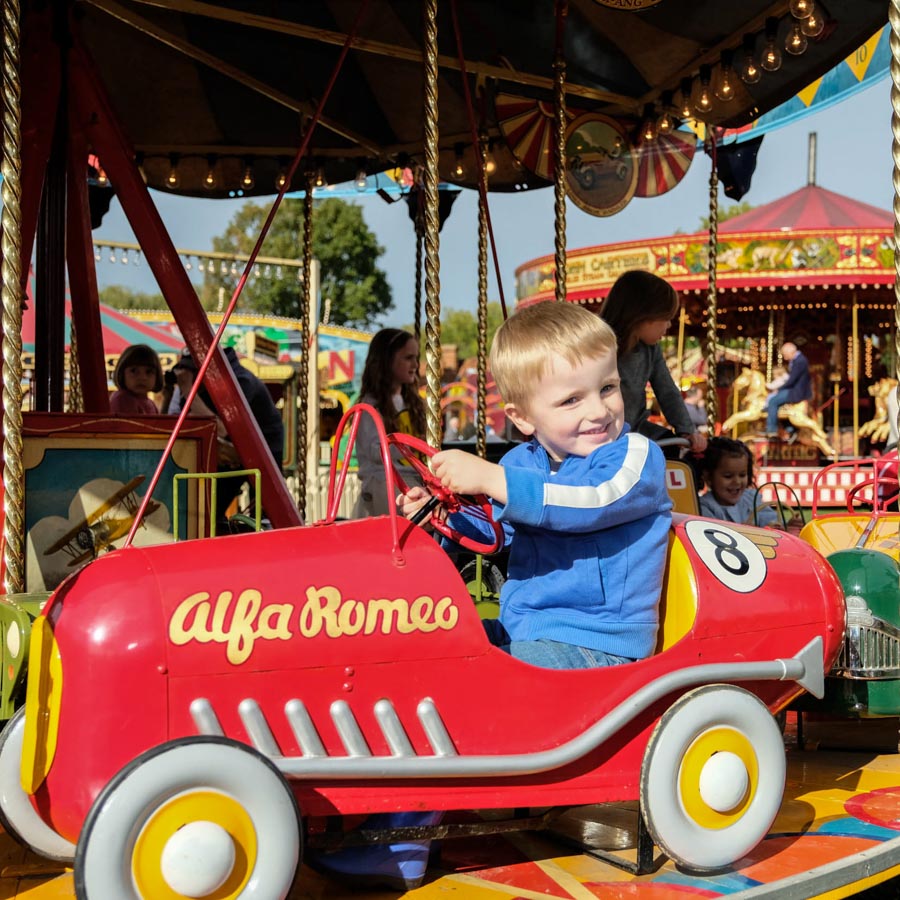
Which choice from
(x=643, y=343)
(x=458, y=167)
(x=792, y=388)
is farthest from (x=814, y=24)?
(x=792, y=388)

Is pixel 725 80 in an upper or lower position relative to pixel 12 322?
upper

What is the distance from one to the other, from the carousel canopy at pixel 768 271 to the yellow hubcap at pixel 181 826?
49.2 feet

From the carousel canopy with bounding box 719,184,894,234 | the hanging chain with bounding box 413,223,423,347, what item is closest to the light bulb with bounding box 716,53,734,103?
the hanging chain with bounding box 413,223,423,347

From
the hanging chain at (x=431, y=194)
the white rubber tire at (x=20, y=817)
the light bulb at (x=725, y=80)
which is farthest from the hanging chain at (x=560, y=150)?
the white rubber tire at (x=20, y=817)

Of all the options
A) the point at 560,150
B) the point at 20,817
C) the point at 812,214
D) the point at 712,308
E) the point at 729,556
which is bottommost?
the point at 20,817

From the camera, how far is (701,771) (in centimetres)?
212

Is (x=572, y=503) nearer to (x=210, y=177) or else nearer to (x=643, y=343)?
(x=643, y=343)

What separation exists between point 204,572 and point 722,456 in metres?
3.36

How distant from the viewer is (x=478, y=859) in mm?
2203

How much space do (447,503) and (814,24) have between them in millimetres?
3263

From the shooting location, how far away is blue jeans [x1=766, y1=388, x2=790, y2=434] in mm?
16016

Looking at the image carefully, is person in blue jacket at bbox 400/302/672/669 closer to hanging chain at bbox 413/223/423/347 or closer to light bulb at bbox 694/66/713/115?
light bulb at bbox 694/66/713/115

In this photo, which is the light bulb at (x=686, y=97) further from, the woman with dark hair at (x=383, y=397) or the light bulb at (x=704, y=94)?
the woman with dark hair at (x=383, y=397)

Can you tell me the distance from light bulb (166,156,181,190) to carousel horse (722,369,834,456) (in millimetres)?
10979
